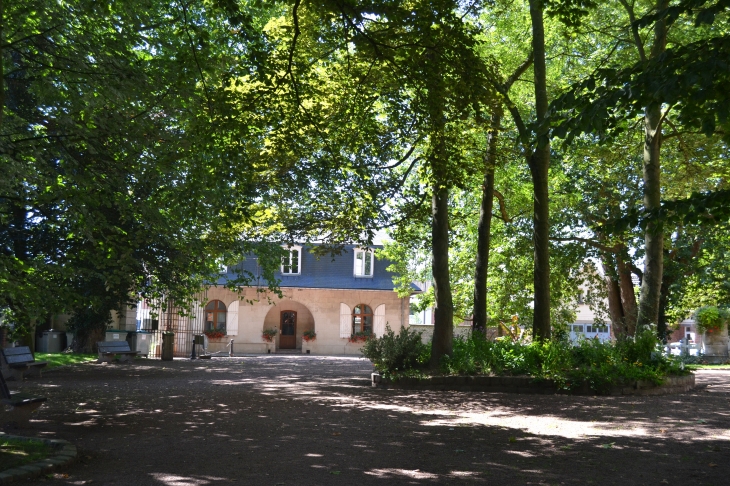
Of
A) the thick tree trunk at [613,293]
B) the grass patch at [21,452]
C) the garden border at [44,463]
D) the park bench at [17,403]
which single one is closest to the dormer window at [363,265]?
the thick tree trunk at [613,293]

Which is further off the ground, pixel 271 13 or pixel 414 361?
pixel 271 13

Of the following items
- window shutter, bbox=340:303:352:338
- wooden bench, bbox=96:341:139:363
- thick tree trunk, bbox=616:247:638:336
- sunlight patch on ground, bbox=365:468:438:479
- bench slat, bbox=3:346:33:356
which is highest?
thick tree trunk, bbox=616:247:638:336

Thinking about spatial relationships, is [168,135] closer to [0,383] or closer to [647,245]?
[0,383]

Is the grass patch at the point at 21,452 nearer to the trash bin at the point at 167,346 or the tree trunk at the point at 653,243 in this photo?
the tree trunk at the point at 653,243

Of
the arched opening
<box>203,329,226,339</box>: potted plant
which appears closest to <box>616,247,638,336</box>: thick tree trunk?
the arched opening

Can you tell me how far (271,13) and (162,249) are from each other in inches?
279

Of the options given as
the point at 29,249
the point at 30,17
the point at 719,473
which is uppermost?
the point at 30,17

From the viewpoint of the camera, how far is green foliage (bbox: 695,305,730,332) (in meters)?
29.0

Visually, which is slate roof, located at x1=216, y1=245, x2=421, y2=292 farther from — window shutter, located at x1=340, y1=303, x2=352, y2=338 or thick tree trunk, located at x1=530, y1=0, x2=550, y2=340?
thick tree trunk, located at x1=530, y1=0, x2=550, y2=340

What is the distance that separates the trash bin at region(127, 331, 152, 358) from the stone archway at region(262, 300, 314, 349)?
45.6 feet

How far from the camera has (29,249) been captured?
18062 millimetres

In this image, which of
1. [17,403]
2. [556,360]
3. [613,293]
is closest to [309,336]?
[613,293]

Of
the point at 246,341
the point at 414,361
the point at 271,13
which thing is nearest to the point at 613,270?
the point at 414,361

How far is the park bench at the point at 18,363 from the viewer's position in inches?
525
